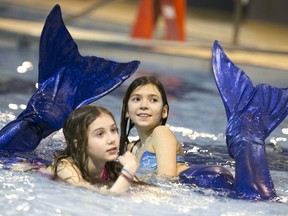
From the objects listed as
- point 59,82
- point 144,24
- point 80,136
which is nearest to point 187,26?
point 144,24

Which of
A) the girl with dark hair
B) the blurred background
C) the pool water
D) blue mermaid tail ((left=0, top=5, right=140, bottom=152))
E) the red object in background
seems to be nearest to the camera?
the pool water

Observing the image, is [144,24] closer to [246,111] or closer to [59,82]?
[59,82]

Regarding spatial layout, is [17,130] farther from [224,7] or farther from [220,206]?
[224,7]

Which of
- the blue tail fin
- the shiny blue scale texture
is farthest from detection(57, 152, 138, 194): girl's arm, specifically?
the blue tail fin

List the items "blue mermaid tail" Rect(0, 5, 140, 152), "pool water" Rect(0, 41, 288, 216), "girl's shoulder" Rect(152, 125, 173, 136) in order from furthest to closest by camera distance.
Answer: "blue mermaid tail" Rect(0, 5, 140, 152) < "girl's shoulder" Rect(152, 125, 173, 136) < "pool water" Rect(0, 41, 288, 216)

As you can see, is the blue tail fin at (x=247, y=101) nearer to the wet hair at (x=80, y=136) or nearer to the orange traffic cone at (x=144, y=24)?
the wet hair at (x=80, y=136)

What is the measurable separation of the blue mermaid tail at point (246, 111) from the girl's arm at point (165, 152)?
31 cm

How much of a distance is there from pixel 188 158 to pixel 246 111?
0.77 metres

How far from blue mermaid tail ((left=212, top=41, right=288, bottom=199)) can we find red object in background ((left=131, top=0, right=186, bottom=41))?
6.13 m

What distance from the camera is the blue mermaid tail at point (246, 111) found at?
4605 mm

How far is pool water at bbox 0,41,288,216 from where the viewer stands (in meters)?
4.10

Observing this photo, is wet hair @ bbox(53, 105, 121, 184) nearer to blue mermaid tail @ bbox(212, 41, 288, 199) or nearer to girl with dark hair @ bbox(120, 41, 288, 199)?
girl with dark hair @ bbox(120, 41, 288, 199)

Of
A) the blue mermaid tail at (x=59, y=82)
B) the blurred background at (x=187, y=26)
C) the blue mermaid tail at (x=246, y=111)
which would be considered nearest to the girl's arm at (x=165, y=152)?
the blue mermaid tail at (x=246, y=111)

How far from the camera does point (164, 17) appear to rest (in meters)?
11.1
